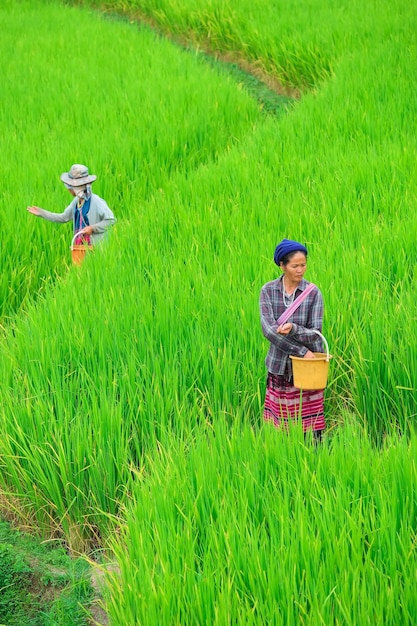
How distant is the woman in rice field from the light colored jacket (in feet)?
5.99

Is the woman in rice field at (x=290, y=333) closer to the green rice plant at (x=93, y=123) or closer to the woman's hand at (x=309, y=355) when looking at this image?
the woman's hand at (x=309, y=355)

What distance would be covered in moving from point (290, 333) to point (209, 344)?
64 centimetres

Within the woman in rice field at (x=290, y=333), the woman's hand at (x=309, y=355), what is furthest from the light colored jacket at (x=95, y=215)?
the woman's hand at (x=309, y=355)

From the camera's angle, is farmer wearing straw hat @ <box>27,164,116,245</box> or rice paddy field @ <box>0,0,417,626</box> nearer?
rice paddy field @ <box>0,0,417,626</box>

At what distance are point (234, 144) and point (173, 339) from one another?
12.5 feet

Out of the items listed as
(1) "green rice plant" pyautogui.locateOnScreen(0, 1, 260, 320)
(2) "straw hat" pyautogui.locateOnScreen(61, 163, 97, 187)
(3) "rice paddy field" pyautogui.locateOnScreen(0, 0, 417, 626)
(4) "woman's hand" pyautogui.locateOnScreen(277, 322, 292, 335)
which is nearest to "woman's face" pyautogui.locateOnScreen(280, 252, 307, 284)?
(4) "woman's hand" pyautogui.locateOnScreen(277, 322, 292, 335)

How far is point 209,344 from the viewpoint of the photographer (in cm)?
364

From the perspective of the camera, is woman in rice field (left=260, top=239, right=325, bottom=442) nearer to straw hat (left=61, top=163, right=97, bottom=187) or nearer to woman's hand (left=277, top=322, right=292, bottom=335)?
woman's hand (left=277, top=322, right=292, bottom=335)

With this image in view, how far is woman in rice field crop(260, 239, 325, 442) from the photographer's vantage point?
3039 mm

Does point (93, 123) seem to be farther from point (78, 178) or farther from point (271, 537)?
point (271, 537)

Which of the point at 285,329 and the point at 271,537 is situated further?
the point at 285,329

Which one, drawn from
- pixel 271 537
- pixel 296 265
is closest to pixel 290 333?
pixel 296 265

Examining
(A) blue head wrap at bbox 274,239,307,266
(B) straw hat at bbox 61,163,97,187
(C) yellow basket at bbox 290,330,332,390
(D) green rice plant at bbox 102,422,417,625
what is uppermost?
(B) straw hat at bbox 61,163,97,187

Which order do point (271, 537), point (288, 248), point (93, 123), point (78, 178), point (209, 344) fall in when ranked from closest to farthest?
point (271, 537)
point (288, 248)
point (209, 344)
point (78, 178)
point (93, 123)
